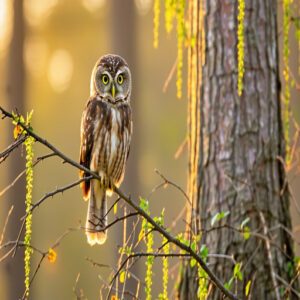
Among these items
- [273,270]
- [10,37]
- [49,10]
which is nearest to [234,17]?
[273,270]

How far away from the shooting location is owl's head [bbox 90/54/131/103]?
4707mm

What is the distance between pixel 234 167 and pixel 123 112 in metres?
0.74

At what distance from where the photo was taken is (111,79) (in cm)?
470

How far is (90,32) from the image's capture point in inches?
774

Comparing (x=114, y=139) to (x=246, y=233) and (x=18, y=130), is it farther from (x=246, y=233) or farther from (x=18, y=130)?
(x=18, y=130)

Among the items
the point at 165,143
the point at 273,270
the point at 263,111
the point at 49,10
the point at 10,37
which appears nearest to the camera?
the point at 273,270

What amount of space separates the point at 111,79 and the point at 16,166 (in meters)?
6.40

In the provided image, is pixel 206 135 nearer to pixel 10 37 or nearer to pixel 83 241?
pixel 10 37

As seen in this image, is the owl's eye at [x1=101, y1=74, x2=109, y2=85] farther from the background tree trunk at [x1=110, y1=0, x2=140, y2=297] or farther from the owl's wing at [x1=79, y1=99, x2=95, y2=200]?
the background tree trunk at [x1=110, y1=0, x2=140, y2=297]

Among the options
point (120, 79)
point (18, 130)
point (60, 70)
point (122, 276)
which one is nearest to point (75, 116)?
point (60, 70)

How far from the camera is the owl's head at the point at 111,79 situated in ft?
15.4

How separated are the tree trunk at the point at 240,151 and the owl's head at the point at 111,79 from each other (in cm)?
44

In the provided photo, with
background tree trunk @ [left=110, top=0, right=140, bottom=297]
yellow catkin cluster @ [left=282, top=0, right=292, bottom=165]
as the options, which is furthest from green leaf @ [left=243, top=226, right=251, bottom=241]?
background tree trunk @ [left=110, top=0, right=140, bottom=297]

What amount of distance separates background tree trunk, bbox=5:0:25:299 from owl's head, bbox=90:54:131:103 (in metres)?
5.99
